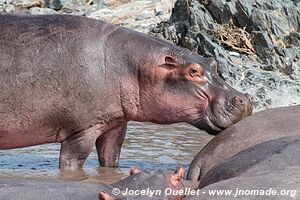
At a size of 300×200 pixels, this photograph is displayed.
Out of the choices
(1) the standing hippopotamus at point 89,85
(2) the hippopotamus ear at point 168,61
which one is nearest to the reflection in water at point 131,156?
(1) the standing hippopotamus at point 89,85

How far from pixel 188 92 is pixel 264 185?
3.02 m

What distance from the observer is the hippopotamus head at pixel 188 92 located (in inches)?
276

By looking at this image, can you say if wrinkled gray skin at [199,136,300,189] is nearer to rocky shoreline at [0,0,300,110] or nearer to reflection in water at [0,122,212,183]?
reflection in water at [0,122,212,183]

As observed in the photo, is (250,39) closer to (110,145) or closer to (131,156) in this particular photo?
(131,156)

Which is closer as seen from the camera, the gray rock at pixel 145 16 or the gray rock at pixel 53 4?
the gray rock at pixel 145 16

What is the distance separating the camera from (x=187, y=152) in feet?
26.7

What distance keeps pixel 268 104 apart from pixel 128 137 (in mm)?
3313

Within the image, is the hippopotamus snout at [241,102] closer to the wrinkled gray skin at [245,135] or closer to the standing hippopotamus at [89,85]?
the standing hippopotamus at [89,85]

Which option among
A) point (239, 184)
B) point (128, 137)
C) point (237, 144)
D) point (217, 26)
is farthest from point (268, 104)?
point (239, 184)

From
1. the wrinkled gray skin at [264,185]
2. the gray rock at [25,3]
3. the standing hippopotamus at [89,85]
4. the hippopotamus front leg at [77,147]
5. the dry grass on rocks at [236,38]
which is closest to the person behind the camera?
the wrinkled gray skin at [264,185]

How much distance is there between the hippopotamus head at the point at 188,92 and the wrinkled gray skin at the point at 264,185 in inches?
109

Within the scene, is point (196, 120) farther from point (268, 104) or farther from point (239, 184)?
point (268, 104)

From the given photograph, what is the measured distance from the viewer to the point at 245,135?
637cm

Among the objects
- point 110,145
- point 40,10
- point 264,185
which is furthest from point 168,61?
point 40,10
